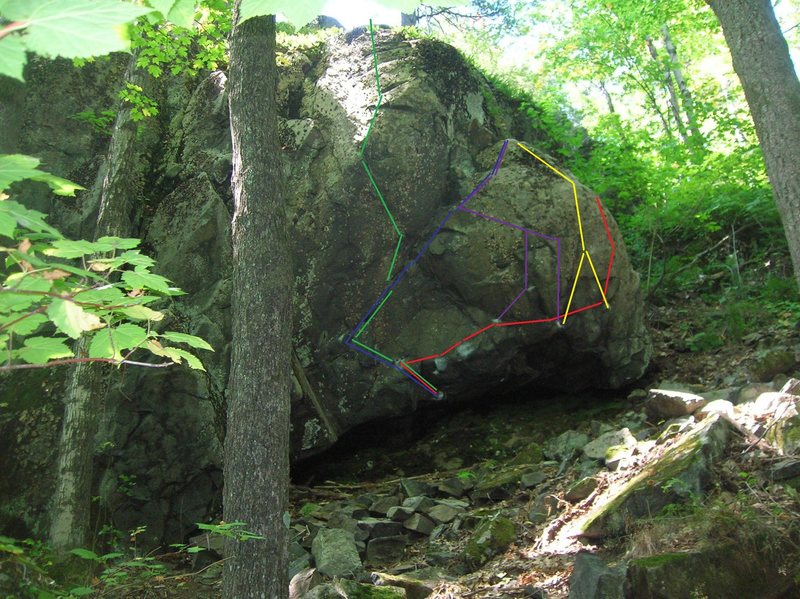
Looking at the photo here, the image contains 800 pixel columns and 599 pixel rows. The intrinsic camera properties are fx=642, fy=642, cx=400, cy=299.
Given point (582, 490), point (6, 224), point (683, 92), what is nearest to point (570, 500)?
point (582, 490)

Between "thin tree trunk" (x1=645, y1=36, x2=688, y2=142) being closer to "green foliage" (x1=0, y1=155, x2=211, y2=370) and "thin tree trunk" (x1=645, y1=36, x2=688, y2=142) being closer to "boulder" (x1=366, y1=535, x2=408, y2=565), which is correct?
"boulder" (x1=366, y1=535, x2=408, y2=565)

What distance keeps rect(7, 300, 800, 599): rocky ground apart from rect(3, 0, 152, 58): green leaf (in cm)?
351

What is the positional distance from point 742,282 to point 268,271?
8.43m

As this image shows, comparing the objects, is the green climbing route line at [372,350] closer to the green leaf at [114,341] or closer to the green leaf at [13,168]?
the green leaf at [114,341]

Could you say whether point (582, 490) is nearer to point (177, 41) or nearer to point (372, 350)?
point (372, 350)

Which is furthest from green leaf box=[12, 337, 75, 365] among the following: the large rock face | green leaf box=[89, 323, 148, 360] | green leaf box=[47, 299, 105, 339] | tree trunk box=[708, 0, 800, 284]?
the large rock face

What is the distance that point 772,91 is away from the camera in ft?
15.1

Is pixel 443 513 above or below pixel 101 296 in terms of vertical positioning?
below

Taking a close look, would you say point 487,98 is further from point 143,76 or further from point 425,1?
point 425,1

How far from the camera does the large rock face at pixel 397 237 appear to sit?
7496 millimetres

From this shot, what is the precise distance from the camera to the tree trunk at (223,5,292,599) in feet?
12.9

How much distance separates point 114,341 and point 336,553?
3.75 metres

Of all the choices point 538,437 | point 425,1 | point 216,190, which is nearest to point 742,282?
point 538,437

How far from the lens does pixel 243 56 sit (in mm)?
4609
